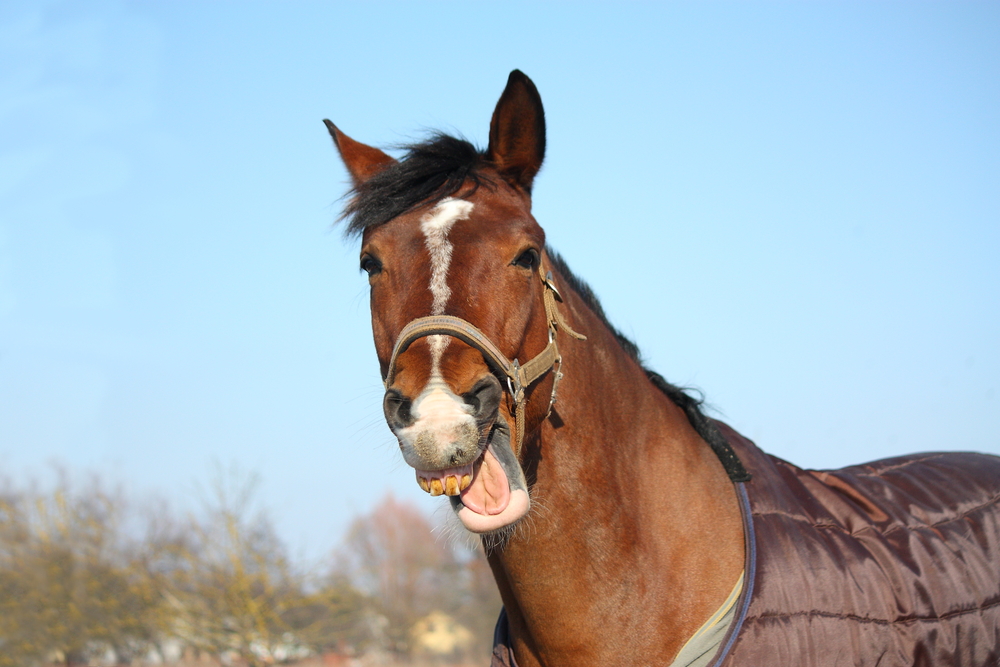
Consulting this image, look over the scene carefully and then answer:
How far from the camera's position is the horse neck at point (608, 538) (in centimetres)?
312

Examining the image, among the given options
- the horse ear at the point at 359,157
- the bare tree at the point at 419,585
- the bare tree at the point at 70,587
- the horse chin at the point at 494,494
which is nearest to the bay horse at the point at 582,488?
the horse chin at the point at 494,494

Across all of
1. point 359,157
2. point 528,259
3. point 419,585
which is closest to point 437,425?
point 528,259

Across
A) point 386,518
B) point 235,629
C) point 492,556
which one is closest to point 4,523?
point 235,629

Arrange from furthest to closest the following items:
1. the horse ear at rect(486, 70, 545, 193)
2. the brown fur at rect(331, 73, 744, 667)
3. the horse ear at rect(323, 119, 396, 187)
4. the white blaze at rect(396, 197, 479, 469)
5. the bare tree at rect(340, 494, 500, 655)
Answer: the bare tree at rect(340, 494, 500, 655)
the horse ear at rect(323, 119, 396, 187)
the horse ear at rect(486, 70, 545, 193)
the brown fur at rect(331, 73, 744, 667)
the white blaze at rect(396, 197, 479, 469)

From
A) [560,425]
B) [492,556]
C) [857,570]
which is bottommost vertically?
[857,570]

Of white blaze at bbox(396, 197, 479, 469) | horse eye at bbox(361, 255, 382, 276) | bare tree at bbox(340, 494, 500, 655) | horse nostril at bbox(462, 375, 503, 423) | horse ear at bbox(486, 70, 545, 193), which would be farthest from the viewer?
bare tree at bbox(340, 494, 500, 655)

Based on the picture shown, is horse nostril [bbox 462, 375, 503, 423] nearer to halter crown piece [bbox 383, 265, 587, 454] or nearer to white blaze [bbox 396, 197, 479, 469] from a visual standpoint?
white blaze [bbox 396, 197, 479, 469]

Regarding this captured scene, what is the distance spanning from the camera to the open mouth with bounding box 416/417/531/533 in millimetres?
2736

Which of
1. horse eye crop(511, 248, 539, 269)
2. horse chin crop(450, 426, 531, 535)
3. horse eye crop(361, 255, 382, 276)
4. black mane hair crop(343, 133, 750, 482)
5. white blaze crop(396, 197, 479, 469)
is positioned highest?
black mane hair crop(343, 133, 750, 482)

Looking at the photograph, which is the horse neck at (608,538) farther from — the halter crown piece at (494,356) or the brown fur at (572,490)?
the halter crown piece at (494,356)

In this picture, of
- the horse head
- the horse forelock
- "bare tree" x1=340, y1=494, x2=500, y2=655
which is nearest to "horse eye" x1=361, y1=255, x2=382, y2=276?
the horse head

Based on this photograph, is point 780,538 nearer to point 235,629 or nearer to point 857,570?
point 857,570

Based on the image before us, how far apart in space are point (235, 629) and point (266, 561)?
5.76 ft

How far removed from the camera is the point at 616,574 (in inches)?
125
